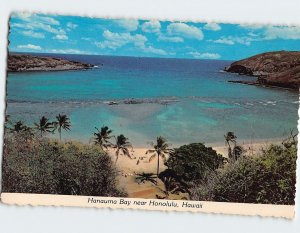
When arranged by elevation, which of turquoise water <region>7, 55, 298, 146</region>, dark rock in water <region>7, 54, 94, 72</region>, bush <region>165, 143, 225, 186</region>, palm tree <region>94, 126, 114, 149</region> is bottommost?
bush <region>165, 143, 225, 186</region>

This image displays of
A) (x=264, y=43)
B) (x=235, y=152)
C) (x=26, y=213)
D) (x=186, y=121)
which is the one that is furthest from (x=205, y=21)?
(x=26, y=213)

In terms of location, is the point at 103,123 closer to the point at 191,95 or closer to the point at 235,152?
the point at 191,95

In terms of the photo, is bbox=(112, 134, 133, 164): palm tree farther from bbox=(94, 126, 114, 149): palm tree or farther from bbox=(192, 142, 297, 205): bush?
bbox=(192, 142, 297, 205): bush

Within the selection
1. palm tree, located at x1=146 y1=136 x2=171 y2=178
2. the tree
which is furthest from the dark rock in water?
the tree

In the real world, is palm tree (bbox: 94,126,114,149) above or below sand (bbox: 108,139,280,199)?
above

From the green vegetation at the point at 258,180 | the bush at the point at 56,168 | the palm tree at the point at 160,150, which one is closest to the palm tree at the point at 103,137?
the bush at the point at 56,168

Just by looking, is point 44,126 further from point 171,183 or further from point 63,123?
point 171,183
